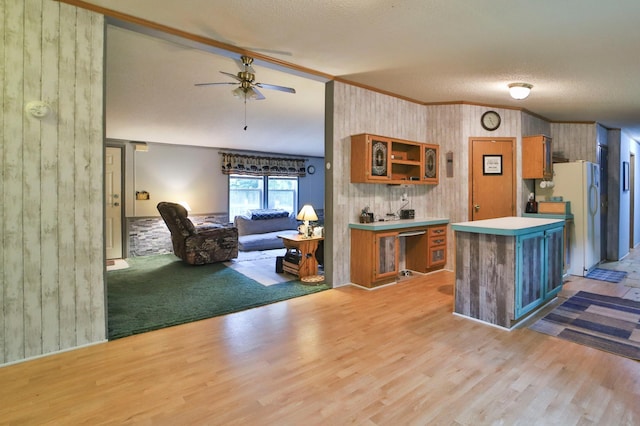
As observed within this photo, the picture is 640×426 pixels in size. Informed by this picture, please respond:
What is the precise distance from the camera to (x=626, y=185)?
6625 mm

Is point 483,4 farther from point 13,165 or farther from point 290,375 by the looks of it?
point 13,165

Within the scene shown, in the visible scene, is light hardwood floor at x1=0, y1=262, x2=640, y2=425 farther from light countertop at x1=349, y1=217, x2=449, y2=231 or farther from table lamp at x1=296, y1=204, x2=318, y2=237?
table lamp at x1=296, y1=204, x2=318, y2=237

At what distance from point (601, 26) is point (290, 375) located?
11.7 ft

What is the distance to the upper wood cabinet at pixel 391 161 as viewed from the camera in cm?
407

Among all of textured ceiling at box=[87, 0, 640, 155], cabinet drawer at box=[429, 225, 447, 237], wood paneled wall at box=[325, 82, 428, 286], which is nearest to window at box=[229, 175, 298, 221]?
textured ceiling at box=[87, 0, 640, 155]

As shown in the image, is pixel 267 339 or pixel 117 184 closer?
pixel 267 339

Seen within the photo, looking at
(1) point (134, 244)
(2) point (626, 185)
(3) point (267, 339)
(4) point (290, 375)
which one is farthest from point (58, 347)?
(2) point (626, 185)

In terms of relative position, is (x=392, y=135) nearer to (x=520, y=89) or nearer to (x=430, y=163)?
(x=430, y=163)

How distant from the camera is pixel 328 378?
2.09m

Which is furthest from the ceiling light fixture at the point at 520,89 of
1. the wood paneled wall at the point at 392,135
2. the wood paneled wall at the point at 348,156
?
the wood paneled wall at the point at 348,156

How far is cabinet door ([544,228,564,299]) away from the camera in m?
3.35

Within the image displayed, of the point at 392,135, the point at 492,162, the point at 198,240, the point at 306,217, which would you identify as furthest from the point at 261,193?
the point at 492,162

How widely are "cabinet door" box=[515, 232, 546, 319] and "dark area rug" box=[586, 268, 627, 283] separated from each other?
7.12 feet

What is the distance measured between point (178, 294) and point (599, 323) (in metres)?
4.27
